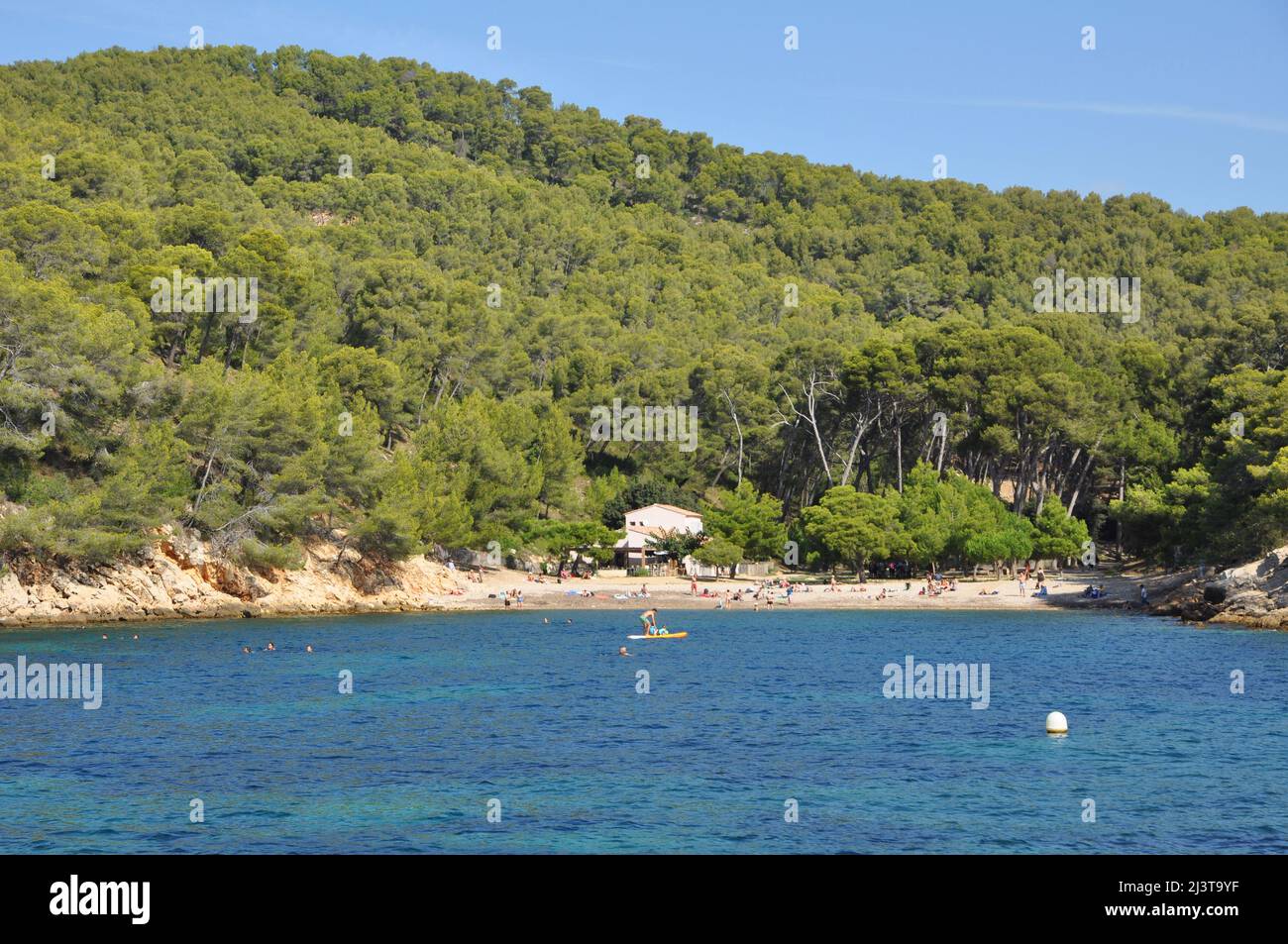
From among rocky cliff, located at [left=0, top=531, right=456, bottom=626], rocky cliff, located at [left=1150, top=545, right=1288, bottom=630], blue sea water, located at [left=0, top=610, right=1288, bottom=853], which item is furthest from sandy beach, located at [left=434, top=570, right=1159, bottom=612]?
blue sea water, located at [left=0, top=610, right=1288, bottom=853]

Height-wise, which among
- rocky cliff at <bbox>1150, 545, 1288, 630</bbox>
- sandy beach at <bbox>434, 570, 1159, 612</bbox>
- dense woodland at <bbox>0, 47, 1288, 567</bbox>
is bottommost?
sandy beach at <bbox>434, 570, 1159, 612</bbox>

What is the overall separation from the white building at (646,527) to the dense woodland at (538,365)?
73.7 inches

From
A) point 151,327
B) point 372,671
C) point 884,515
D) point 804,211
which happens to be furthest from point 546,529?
point 804,211

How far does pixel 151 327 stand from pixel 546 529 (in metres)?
26.3

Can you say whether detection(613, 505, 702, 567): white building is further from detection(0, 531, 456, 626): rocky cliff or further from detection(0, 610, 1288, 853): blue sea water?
detection(0, 610, 1288, 853): blue sea water

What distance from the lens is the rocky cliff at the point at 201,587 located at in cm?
5812

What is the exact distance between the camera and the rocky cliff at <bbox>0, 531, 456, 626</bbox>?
58.1m

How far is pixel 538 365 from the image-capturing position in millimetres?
101875

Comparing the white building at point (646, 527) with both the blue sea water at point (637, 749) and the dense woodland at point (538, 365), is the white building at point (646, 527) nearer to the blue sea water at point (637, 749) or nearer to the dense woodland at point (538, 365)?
the dense woodland at point (538, 365)

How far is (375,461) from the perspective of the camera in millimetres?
69625

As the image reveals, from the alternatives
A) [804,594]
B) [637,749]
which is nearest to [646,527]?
[804,594]

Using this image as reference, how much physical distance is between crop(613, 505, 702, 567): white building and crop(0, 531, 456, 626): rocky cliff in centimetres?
1712

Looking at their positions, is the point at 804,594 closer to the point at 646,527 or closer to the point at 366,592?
the point at 646,527
